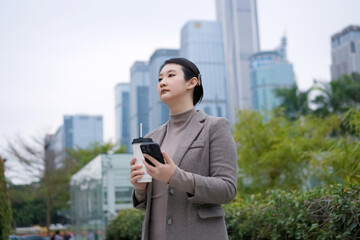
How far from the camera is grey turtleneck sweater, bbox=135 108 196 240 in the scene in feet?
4.15

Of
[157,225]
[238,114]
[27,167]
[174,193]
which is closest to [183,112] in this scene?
[174,193]

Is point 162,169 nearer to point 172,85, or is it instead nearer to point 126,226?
point 172,85

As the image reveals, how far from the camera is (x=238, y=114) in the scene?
395 inches

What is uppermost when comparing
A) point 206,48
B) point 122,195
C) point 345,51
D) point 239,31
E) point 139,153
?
point 239,31

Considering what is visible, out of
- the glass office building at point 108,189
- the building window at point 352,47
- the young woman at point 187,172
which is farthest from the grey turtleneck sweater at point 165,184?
the building window at point 352,47

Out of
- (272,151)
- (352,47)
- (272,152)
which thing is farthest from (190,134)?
(352,47)

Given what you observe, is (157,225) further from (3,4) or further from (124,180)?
(3,4)

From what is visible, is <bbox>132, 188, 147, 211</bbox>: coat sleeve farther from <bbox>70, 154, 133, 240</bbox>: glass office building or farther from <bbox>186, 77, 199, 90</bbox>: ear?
<bbox>70, 154, 133, 240</bbox>: glass office building

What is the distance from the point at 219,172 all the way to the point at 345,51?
133 feet

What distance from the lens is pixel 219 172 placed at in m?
1.38

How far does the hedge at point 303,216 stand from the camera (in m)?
2.28

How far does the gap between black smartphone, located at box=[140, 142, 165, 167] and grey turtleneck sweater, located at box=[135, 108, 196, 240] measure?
0.23 ft

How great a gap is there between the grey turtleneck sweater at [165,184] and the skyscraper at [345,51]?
111 ft

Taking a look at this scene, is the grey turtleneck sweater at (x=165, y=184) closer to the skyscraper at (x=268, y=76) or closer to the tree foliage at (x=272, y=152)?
the tree foliage at (x=272, y=152)
